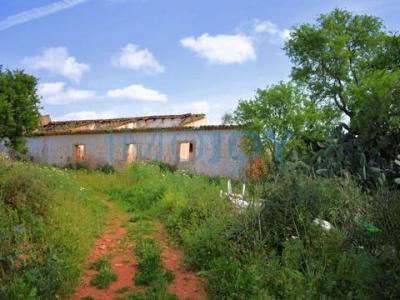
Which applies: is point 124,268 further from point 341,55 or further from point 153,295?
point 341,55

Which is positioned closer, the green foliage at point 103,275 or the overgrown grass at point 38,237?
the overgrown grass at point 38,237

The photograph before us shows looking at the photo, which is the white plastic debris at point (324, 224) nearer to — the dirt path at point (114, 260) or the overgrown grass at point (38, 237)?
the dirt path at point (114, 260)

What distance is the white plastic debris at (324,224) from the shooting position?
5118 millimetres

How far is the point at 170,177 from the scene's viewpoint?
1205 cm

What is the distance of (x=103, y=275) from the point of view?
16.5 ft

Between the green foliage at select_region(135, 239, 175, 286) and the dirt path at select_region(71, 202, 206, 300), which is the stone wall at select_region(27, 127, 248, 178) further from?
the green foliage at select_region(135, 239, 175, 286)

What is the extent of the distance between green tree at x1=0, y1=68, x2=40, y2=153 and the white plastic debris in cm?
1633

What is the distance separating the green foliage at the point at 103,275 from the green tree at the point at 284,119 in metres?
8.95

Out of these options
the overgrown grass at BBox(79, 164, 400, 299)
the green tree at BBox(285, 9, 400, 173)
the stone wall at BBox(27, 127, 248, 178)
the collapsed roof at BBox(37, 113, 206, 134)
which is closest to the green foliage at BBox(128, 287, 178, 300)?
the overgrown grass at BBox(79, 164, 400, 299)

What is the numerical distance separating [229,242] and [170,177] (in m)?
6.91

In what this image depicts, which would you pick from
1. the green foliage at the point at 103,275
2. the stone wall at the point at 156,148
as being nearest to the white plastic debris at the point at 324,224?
the green foliage at the point at 103,275

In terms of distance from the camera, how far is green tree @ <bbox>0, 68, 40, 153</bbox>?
18625 millimetres

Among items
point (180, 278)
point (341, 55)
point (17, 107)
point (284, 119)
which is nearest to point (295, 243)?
point (180, 278)

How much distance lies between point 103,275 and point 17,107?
53.9ft
